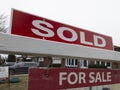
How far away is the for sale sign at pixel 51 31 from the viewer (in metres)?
2.11

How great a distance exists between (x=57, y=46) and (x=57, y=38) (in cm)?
11

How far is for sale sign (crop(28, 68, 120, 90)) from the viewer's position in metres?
2.03

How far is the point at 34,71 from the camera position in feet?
6.59

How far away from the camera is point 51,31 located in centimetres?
237

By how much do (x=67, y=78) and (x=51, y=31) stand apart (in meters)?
0.45

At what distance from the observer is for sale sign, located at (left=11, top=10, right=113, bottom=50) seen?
2.11 metres

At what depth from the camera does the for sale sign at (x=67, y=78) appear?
2033 millimetres

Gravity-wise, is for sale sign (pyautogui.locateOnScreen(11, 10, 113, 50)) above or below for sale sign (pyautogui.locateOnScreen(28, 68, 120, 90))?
above

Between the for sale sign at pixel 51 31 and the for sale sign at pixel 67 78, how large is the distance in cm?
30

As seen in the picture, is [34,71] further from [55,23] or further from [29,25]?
[55,23]

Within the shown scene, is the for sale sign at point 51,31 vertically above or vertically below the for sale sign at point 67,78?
above

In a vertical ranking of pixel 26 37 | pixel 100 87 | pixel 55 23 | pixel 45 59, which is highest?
pixel 55 23

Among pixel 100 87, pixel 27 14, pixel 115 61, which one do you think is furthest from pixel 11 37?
pixel 115 61

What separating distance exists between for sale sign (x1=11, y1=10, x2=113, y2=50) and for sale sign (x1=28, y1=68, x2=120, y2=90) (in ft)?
0.98
